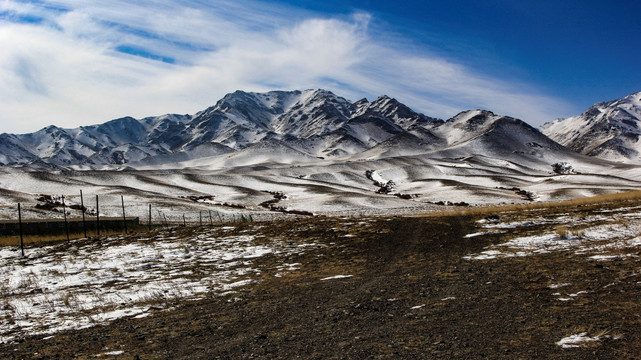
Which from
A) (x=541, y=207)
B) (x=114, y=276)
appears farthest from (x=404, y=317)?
(x=541, y=207)

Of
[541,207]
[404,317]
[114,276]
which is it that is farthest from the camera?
[541,207]

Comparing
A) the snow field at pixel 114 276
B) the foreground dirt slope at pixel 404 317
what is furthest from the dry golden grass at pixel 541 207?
the foreground dirt slope at pixel 404 317

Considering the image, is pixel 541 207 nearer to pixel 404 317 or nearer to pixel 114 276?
pixel 404 317

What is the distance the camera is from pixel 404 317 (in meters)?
10.2

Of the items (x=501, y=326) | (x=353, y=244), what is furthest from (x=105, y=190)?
(x=501, y=326)

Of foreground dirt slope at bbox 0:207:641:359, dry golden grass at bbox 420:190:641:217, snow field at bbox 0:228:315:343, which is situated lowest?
snow field at bbox 0:228:315:343

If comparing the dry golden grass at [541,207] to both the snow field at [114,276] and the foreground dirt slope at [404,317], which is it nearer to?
the snow field at [114,276]

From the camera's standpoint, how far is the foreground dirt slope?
324 inches

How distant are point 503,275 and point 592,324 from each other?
4.49m

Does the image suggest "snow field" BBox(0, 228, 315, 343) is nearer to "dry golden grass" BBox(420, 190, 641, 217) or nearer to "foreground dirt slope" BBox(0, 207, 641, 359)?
"foreground dirt slope" BBox(0, 207, 641, 359)

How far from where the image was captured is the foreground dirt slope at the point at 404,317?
824cm

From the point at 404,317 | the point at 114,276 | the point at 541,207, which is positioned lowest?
the point at 114,276

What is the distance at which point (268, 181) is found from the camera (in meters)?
128

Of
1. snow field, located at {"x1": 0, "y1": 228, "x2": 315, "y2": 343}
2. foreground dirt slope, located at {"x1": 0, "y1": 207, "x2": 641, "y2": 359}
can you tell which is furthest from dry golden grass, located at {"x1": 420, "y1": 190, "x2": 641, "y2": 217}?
foreground dirt slope, located at {"x1": 0, "y1": 207, "x2": 641, "y2": 359}
